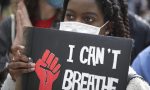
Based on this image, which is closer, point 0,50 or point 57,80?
point 57,80

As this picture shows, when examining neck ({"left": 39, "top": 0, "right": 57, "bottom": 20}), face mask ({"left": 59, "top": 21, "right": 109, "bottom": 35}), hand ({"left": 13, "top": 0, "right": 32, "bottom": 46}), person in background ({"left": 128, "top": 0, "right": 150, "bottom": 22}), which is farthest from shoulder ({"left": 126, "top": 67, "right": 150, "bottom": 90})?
person in background ({"left": 128, "top": 0, "right": 150, "bottom": 22})

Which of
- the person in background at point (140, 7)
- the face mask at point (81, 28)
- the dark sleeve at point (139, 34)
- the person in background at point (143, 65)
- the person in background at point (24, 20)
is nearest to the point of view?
the face mask at point (81, 28)

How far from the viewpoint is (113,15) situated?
3602 millimetres

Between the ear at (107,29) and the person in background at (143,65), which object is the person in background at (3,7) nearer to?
the person in background at (143,65)

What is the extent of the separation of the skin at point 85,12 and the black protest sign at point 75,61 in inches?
11.4

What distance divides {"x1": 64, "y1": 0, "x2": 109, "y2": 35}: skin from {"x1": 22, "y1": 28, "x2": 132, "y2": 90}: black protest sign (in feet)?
0.95

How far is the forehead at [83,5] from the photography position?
3.45 metres

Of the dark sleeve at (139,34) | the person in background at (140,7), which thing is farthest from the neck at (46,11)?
the person in background at (140,7)

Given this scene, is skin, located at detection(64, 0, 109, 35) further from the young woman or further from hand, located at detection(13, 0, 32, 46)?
hand, located at detection(13, 0, 32, 46)

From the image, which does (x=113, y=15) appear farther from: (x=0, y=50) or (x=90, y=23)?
(x=0, y=50)

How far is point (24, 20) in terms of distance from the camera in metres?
4.64

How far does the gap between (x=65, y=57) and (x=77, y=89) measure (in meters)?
0.19

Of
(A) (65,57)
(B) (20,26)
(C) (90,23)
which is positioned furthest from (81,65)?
(B) (20,26)

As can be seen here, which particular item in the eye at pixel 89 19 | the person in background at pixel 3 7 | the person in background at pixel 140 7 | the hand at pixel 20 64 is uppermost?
the eye at pixel 89 19
